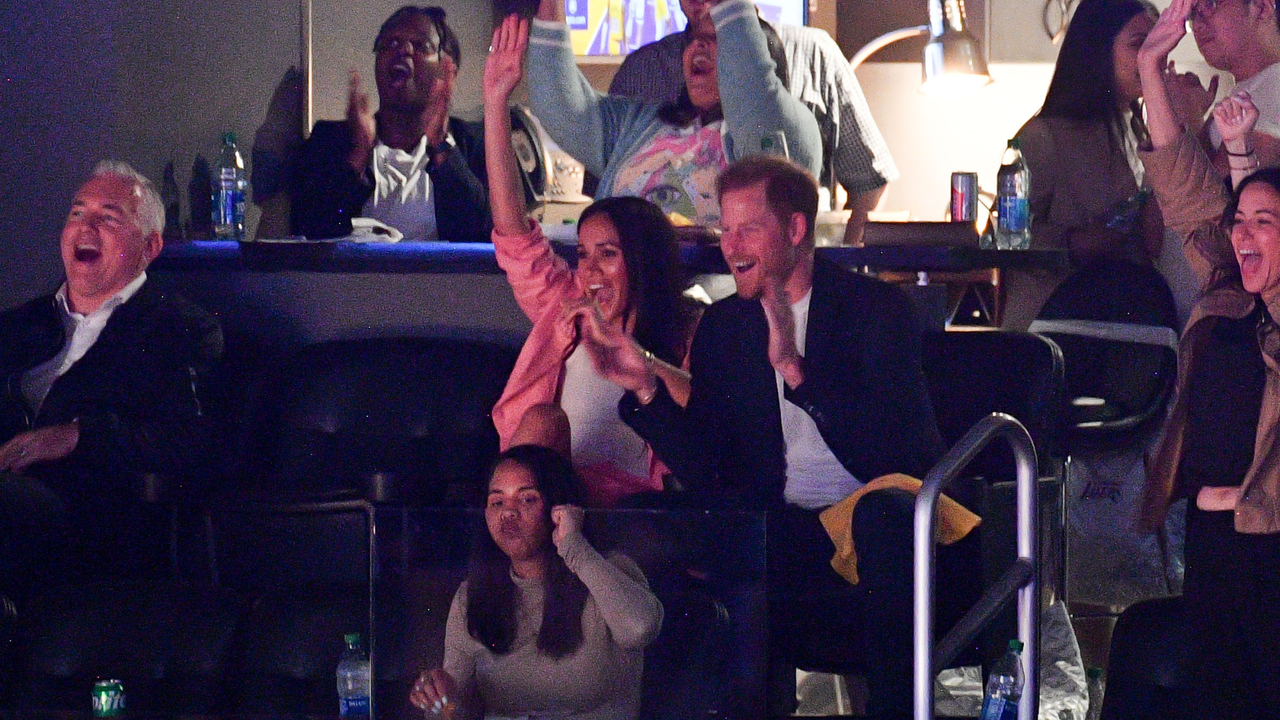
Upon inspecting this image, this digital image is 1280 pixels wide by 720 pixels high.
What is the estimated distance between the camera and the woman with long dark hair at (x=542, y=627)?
7.01 feet

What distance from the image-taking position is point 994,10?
5.61m

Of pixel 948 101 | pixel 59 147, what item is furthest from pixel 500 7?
pixel 59 147

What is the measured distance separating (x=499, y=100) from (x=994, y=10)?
10.2 ft

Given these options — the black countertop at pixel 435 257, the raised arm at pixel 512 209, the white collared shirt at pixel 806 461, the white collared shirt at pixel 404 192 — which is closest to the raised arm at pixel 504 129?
the raised arm at pixel 512 209

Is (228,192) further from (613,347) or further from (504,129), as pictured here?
(613,347)

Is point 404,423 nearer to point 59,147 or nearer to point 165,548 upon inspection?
point 165,548

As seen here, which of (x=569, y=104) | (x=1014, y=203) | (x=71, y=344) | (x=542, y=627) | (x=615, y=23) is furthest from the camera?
(x=615, y=23)

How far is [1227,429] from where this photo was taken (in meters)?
2.49

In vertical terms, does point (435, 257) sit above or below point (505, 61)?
below

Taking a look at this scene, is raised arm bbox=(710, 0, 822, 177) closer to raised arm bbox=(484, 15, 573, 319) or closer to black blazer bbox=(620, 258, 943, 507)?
raised arm bbox=(484, 15, 573, 319)

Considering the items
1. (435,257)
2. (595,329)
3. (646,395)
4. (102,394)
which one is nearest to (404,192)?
(435,257)

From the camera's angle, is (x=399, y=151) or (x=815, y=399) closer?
(x=815, y=399)

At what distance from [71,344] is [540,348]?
0.97 meters

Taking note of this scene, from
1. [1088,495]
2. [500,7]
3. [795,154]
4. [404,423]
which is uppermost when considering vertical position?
[500,7]
